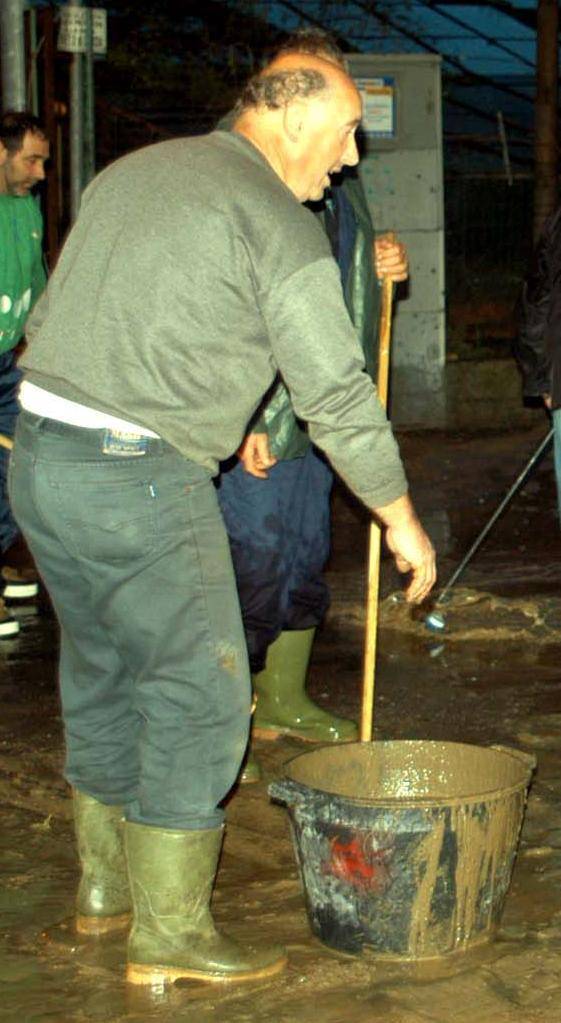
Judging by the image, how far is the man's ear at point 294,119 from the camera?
12.3ft

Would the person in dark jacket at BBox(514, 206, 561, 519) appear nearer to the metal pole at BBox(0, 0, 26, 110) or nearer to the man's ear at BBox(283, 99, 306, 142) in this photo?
the man's ear at BBox(283, 99, 306, 142)

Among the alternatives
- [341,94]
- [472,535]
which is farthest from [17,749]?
[472,535]

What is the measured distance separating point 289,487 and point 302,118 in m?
1.88

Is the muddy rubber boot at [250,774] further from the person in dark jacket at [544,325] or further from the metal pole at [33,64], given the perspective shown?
the metal pole at [33,64]

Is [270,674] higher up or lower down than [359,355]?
lower down

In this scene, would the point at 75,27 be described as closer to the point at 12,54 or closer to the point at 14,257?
the point at 12,54

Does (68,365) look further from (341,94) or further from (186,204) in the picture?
(341,94)

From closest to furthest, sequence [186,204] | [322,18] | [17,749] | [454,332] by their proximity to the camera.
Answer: [186,204] → [17,749] → [454,332] → [322,18]

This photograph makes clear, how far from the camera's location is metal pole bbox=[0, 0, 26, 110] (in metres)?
9.84

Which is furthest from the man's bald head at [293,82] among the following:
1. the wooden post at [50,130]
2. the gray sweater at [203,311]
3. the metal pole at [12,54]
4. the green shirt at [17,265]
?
the wooden post at [50,130]

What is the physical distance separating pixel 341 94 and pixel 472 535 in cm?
612

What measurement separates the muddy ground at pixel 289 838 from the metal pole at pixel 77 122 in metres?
2.91

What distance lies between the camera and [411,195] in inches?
512

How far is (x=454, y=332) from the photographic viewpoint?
15.8m
